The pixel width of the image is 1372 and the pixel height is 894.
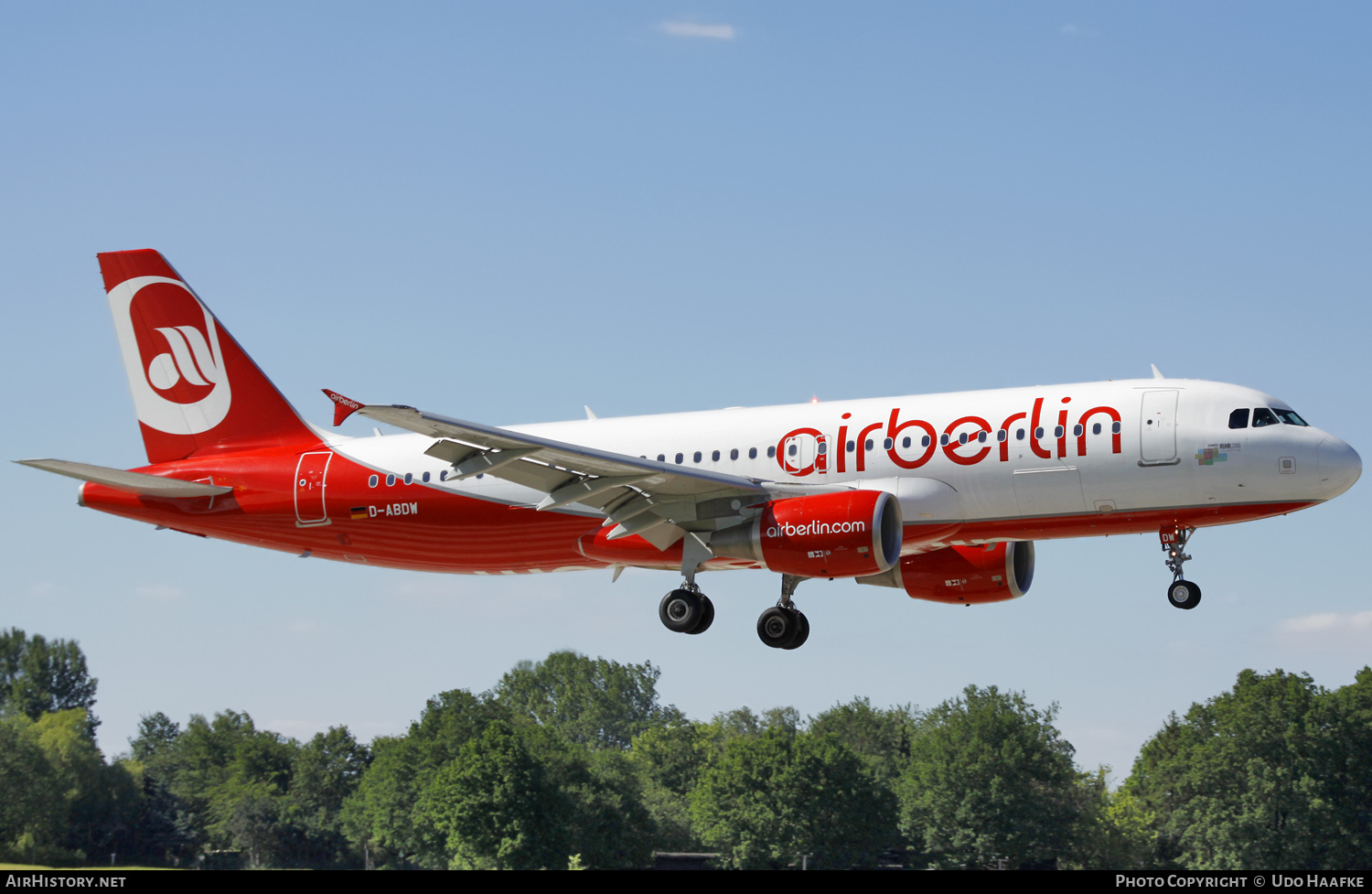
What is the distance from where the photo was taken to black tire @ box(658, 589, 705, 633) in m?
34.1


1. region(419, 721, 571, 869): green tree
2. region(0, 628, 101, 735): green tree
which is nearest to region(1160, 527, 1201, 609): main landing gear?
region(419, 721, 571, 869): green tree

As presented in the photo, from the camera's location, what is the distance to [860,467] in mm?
33125

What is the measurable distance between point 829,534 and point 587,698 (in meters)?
151

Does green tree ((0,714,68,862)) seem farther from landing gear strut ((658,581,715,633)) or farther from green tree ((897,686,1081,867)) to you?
landing gear strut ((658,581,715,633))

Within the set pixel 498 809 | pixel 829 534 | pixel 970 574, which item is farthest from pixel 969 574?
pixel 498 809

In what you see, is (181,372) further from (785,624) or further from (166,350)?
(785,624)

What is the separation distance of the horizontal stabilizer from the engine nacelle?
1722cm

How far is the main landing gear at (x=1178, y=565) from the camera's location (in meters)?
31.7

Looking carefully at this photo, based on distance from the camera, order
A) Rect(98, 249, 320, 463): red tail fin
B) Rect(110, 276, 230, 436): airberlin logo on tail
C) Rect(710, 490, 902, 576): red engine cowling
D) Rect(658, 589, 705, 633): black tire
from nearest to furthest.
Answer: Rect(710, 490, 902, 576): red engine cowling < Rect(658, 589, 705, 633): black tire < Rect(98, 249, 320, 463): red tail fin < Rect(110, 276, 230, 436): airberlin logo on tail

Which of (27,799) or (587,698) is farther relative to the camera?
A: (587,698)

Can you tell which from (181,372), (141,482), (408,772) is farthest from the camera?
(408,772)

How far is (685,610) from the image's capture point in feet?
112

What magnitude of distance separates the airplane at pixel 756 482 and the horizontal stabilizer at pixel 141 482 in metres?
0.06

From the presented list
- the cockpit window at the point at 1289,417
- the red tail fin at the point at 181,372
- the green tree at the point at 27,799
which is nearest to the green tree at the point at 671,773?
the green tree at the point at 27,799
